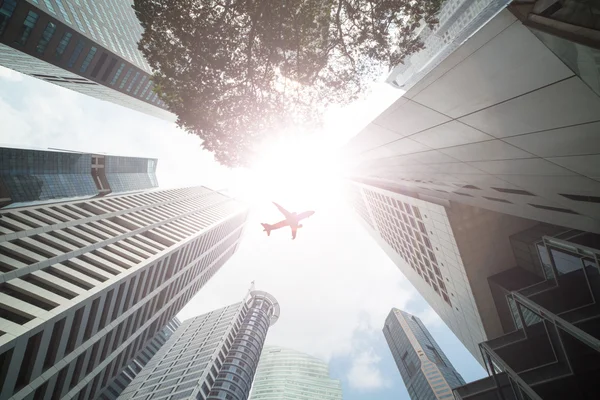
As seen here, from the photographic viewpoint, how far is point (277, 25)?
476 inches

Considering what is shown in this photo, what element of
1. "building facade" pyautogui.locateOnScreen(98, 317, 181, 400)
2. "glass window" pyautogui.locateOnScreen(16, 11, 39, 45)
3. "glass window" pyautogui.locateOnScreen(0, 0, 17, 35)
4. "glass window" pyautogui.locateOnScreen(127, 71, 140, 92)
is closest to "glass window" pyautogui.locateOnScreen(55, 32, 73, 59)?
"glass window" pyautogui.locateOnScreen(16, 11, 39, 45)

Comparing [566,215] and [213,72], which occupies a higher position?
[566,215]

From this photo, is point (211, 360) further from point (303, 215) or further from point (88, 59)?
point (88, 59)

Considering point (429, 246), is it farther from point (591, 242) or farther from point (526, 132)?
point (526, 132)

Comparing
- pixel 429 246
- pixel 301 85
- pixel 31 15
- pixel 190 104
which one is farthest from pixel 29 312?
pixel 31 15

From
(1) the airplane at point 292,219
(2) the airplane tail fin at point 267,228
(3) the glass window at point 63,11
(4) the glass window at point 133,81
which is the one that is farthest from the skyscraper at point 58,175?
(1) the airplane at point 292,219

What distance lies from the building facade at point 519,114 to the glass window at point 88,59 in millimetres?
96953

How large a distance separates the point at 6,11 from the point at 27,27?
481 centimetres

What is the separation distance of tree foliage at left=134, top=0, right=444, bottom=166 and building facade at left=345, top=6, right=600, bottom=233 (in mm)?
4595

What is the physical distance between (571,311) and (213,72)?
1964cm

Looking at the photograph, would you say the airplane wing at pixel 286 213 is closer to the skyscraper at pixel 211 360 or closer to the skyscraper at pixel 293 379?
the skyscraper at pixel 211 360

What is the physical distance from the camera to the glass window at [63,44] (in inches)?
2675

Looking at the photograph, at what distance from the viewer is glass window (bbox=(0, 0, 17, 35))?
55375 millimetres

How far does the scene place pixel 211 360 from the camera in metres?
80.8
